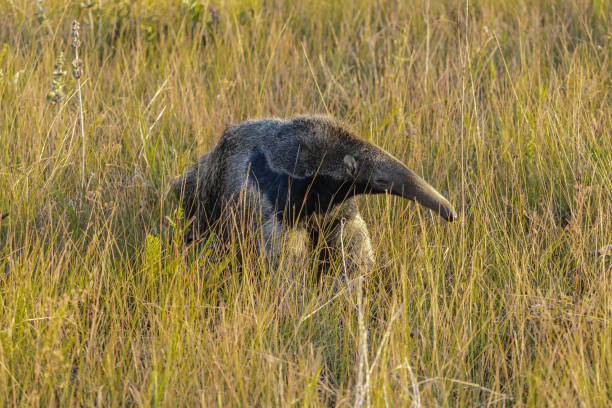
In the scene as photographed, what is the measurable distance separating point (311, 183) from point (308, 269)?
644mm

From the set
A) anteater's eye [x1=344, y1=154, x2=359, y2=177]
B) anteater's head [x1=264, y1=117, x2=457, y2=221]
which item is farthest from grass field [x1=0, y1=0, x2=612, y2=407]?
anteater's eye [x1=344, y1=154, x2=359, y2=177]

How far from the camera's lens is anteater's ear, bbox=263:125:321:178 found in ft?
13.6

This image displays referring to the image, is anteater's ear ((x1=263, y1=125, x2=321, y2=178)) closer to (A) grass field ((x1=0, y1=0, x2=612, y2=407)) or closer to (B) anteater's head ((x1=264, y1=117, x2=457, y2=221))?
(B) anteater's head ((x1=264, y1=117, x2=457, y2=221))

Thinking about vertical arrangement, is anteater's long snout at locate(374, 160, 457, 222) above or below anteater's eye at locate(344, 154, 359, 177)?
below

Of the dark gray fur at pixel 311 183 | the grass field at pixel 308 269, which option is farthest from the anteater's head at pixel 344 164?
the grass field at pixel 308 269

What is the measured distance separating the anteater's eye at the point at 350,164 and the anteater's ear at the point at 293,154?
17 cm

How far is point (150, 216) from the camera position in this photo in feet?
15.4

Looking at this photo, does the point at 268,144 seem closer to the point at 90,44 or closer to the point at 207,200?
the point at 207,200

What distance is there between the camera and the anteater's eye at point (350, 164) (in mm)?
4082

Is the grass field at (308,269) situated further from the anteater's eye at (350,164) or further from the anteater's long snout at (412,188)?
the anteater's eye at (350,164)

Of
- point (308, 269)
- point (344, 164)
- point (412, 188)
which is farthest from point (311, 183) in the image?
point (308, 269)

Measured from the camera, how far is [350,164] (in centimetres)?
408

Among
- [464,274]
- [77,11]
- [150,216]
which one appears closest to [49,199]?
[150,216]

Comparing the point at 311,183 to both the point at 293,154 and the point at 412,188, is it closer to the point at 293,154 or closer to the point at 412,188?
the point at 293,154
